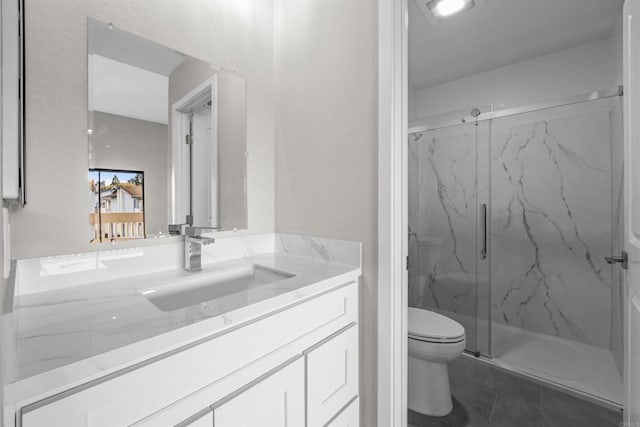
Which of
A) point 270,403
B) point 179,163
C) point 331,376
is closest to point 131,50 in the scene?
point 179,163

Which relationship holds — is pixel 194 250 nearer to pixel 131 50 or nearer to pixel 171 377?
pixel 171 377

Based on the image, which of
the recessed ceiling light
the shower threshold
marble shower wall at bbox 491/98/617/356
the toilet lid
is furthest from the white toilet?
the recessed ceiling light

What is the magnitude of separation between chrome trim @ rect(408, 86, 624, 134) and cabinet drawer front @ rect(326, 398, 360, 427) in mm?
2359

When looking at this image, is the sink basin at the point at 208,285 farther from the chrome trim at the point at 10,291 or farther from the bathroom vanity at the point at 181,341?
the chrome trim at the point at 10,291

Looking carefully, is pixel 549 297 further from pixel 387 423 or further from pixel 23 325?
pixel 23 325

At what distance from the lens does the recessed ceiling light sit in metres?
1.76

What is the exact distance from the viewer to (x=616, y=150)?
6.80ft

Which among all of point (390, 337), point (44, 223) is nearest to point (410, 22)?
point (390, 337)

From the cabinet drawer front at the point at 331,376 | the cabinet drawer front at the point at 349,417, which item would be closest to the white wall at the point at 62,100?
the cabinet drawer front at the point at 331,376

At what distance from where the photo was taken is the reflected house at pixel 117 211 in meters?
0.99

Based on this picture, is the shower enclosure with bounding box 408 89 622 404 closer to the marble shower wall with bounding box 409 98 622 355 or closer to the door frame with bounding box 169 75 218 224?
the marble shower wall with bounding box 409 98 622 355

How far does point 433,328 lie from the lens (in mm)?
1671

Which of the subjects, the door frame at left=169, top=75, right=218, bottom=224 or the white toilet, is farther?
the white toilet

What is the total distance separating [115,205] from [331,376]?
961 millimetres
